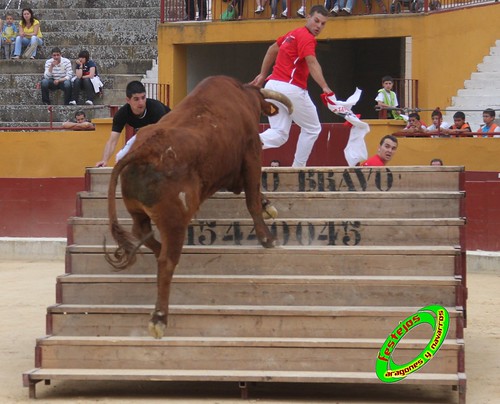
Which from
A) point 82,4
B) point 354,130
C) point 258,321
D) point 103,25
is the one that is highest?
point 82,4

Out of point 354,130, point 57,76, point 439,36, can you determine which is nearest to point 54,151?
point 57,76

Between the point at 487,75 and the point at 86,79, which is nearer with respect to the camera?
the point at 487,75

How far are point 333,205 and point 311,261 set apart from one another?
69 centimetres

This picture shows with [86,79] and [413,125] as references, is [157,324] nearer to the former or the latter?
[413,125]

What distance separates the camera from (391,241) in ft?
27.8

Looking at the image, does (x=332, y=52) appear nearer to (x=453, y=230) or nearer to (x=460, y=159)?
(x=460, y=159)

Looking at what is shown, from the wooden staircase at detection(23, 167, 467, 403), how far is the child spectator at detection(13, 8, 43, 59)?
13.3m

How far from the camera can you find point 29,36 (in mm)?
21719

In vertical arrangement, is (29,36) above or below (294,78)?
above

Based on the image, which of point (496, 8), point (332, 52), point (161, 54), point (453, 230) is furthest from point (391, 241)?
point (332, 52)

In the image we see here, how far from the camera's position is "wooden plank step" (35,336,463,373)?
7738 mm

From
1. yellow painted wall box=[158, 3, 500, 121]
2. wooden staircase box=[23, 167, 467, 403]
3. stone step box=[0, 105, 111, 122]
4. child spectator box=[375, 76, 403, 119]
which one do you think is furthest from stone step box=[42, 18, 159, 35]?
wooden staircase box=[23, 167, 467, 403]

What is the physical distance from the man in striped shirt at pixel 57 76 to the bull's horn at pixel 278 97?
11331 millimetres

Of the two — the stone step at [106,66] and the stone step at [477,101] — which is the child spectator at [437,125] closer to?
the stone step at [477,101]
